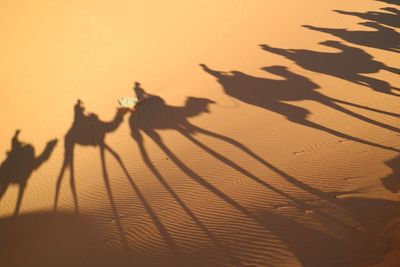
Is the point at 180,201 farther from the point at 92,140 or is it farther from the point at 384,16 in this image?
the point at 384,16

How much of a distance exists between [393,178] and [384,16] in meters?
14.1

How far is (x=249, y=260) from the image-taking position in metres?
6.18

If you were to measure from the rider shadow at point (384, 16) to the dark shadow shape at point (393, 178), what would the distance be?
11892mm

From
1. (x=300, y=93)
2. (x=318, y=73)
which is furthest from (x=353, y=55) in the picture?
(x=300, y=93)

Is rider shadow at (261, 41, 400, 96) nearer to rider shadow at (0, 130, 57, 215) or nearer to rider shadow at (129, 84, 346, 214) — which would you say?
rider shadow at (129, 84, 346, 214)

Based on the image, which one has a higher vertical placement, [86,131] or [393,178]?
[393,178]

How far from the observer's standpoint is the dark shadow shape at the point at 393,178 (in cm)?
723

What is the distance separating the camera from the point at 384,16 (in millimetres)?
19078

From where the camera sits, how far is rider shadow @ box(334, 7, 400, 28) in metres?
18.2

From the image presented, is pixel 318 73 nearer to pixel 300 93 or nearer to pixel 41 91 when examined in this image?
pixel 300 93

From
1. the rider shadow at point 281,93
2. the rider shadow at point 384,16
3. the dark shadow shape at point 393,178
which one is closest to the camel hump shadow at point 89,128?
the rider shadow at point 281,93

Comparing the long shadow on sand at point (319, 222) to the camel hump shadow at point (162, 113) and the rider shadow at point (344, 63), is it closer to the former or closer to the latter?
the camel hump shadow at point (162, 113)

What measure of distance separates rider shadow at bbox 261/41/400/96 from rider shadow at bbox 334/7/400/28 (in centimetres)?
366

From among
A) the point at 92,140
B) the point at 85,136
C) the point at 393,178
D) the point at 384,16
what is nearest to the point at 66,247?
the point at 92,140
